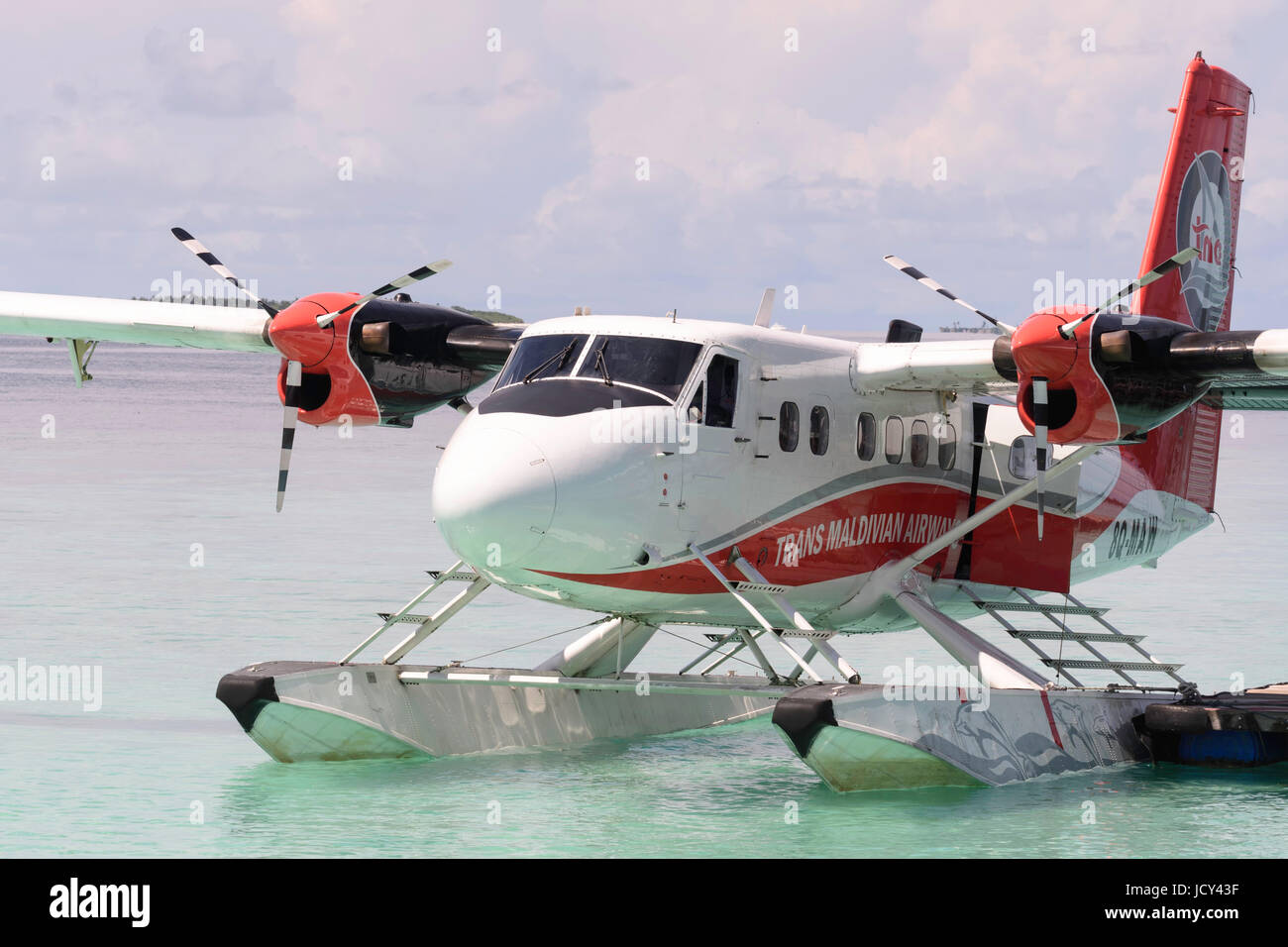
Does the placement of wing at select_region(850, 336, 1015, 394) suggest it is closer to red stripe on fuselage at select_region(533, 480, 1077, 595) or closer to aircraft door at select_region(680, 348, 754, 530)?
red stripe on fuselage at select_region(533, 480, 1077, 595)

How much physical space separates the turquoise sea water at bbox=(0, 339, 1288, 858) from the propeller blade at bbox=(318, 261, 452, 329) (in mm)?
3540

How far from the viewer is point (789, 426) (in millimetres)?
12797

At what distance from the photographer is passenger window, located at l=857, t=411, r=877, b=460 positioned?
13.4 m

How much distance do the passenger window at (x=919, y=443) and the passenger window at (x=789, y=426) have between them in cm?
147

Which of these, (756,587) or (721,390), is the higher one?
(721,390)

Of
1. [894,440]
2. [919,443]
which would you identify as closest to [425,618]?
[894,440]

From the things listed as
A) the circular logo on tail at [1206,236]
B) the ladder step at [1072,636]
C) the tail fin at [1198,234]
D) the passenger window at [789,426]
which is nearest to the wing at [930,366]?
the passenger window at [789,426]

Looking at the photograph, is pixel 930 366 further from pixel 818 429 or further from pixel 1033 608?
pixel 1033 608

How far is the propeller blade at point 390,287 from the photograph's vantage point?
13.6 meters

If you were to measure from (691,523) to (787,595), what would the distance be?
1360mm

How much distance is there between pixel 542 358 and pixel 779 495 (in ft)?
6.71

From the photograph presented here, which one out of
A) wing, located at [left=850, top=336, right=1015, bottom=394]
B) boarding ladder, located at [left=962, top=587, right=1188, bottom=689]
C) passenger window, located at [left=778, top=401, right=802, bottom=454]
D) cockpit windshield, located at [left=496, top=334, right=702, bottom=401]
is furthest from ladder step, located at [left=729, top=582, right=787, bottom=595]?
boarding ladder, located at [left=962, top=587, right=1188, bottom=689]

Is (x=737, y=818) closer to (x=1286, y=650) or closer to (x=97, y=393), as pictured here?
(x=1286, y=650)

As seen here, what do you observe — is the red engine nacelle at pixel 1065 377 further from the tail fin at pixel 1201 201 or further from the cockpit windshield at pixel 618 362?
the tail fin at pixel 1201 201
